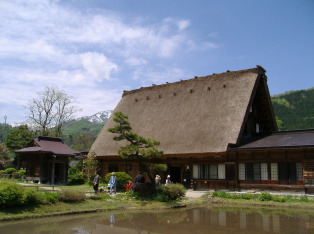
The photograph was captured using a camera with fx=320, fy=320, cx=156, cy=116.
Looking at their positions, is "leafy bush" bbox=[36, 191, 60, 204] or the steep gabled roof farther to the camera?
the steep gabled roof

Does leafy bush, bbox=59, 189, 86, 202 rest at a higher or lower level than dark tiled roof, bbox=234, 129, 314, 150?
lower

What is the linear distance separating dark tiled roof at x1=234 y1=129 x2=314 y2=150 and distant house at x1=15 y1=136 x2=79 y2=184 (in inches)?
695

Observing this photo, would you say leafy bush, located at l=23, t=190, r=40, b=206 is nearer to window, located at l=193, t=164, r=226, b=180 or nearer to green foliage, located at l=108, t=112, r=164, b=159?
green foliage, located at l=108, t=112, r=164, b=159

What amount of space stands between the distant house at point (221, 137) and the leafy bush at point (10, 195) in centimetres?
1451

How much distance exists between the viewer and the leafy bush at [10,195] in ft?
45.8

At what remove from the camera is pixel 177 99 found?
108 ft

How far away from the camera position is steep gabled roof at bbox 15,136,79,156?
100ft

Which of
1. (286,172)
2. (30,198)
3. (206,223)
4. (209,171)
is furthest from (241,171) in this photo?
(30,198)

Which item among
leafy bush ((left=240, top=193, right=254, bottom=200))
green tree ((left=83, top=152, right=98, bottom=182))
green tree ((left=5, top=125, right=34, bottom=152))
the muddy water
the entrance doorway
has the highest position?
green tree ((left=5, top=125, right=34, bottom=152))

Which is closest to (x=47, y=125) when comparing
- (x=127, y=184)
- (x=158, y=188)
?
(x=127, y=184)

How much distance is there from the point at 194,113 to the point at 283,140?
340 inches

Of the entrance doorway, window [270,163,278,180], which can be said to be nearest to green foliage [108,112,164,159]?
window [270,163,278,180]

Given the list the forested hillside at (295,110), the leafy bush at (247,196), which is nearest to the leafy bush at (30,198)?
the leafy bush at (247,196)

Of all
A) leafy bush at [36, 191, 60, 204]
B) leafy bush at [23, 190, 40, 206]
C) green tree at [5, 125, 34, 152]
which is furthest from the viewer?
green tree at [5, 125, 34, 152]
